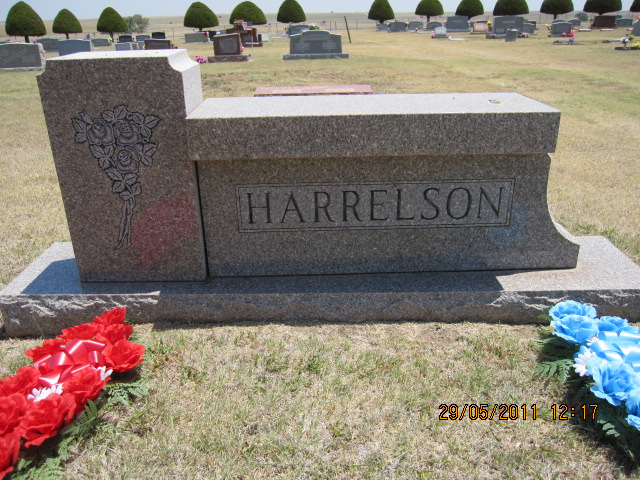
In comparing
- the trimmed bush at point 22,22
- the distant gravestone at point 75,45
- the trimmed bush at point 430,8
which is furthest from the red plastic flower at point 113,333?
the trimmed bush at point 430,8

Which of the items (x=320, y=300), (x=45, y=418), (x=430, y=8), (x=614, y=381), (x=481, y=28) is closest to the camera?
(x=45, y=418)

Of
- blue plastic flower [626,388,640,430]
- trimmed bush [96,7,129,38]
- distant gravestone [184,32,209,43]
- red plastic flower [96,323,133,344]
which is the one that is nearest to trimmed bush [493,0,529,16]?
distant gravestone [184,32,209,43]

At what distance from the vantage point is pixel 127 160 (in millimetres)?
3238

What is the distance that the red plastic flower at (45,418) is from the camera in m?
2.25

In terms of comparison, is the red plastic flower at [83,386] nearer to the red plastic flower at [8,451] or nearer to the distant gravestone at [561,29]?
the red plastic flower at [8,451]

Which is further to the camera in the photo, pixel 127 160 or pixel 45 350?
pixel 127 160

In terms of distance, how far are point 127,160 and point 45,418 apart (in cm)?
154

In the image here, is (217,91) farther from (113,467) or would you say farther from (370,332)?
(113,467)

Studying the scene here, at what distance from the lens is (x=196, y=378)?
112 inches

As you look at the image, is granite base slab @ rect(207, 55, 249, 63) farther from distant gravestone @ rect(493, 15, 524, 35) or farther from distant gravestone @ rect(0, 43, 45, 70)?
distant gravestone @ rect(493, 15, 524, 35)

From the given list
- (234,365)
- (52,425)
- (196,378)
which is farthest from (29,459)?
(234,365)

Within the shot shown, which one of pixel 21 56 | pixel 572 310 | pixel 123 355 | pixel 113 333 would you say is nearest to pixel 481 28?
pixel 21 56

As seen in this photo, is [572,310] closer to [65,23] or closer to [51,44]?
[51,44]

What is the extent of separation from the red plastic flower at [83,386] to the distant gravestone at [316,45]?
63.1 feet
